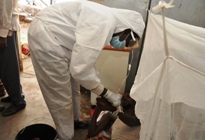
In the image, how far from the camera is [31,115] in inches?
73.3

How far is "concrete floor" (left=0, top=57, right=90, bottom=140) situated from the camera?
1.66 metres

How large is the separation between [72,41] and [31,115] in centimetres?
106

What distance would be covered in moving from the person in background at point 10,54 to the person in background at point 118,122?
35.3 inches

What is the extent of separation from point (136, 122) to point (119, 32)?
692 millimetres

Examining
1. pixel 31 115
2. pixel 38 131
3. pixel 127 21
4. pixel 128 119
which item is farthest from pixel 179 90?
pixel 31 115

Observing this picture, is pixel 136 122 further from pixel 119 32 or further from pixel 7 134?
pixel 7 134

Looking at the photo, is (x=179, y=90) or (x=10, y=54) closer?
(x=179, y=90)

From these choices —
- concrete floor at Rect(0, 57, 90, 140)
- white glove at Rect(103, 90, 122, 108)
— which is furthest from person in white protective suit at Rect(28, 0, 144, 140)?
concrete floor at Rect(0, 57, 90, 140)

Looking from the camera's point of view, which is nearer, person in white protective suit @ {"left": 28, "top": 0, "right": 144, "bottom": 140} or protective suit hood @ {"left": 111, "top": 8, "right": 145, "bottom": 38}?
person in white protective suit @ {"left": 28, "top": 0, "right": 144, "bottom": 140}

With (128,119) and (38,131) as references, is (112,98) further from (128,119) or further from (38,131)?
(38,131)

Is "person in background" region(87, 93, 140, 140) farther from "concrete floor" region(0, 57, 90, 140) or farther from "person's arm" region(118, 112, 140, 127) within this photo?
"concrete floor" region(0, 57, 90, 140)

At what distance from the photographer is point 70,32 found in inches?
48.1

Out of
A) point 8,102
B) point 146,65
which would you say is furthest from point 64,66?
point 8,102

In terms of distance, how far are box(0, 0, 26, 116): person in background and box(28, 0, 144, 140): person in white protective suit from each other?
0.36 metres
